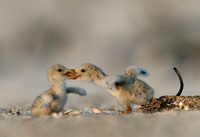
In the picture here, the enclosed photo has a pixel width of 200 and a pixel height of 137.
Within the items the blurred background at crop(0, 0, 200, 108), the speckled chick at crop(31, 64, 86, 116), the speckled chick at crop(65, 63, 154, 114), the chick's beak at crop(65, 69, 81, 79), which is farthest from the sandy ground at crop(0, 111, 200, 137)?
the blurred background at crop(0, 0, 200, 108)

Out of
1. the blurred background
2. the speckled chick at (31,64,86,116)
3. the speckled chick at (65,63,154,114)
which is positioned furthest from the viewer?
the blurred background

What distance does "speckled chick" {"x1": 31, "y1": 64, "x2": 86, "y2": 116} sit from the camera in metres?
4.98

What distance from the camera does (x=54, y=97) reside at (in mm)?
5086

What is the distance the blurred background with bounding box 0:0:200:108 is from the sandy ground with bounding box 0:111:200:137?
9.86 meters

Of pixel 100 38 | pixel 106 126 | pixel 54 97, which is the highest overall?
pixel 100 38

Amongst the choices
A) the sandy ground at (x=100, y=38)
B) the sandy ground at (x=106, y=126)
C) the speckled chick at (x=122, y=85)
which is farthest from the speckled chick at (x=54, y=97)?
the sandy ground at (x=100, y=38)

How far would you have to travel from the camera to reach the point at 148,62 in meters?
15.9

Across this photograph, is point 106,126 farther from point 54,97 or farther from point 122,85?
point 122,85

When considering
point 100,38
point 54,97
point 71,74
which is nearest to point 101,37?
point 100,38

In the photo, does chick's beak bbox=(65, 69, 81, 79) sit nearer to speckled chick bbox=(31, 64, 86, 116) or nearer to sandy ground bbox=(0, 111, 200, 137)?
speckled chick bbox=(31, 64, 86, 116)

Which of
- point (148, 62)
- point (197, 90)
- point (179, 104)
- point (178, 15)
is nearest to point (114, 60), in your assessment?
point (148, 62)

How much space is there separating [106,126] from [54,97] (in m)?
1.17

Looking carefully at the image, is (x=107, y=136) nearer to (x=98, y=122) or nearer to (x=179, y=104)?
(x=98, y=122)

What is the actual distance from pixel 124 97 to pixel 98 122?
114 centimetres
